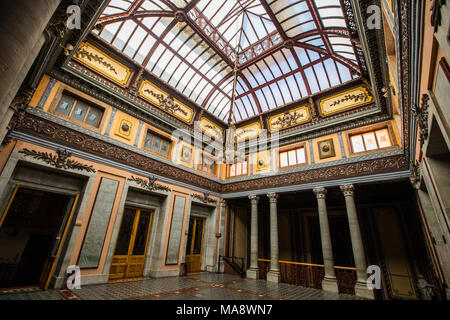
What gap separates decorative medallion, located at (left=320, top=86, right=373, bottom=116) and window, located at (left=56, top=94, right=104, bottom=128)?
37.0 ft

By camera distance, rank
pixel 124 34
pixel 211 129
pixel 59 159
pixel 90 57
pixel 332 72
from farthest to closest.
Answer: pixel 211 129
pixel 332 72
pixel 124 34
pixel 90 57
pixel 59 159

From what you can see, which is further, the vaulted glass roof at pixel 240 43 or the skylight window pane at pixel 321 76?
the skylight window pane at pixel 321 76

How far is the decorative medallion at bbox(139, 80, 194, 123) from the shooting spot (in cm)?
1025

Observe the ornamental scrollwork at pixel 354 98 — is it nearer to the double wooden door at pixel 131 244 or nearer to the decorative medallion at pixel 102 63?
the decorative medallion at pixel 102 63

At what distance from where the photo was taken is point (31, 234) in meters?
9.28

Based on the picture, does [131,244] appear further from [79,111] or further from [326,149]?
[326,149]

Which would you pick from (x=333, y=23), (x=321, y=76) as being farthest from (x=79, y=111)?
(x=321, y=76)

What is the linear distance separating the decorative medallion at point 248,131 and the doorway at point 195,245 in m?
6.27

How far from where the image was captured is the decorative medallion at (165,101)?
10.3 metres

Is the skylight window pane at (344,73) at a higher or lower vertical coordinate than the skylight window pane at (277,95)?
lower

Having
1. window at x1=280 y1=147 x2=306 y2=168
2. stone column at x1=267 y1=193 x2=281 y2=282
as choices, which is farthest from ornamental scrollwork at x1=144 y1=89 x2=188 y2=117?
stone column at x1=267 y1=193 x2=281 y2=282

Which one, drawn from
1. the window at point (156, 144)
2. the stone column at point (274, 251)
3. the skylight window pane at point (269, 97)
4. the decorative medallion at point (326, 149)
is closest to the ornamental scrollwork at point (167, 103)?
the window at point (156, 144)

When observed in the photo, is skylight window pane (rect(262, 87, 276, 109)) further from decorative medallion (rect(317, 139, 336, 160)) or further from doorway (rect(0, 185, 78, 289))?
doorway (rect(0, 185, 78, 289))

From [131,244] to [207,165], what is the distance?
636cm
